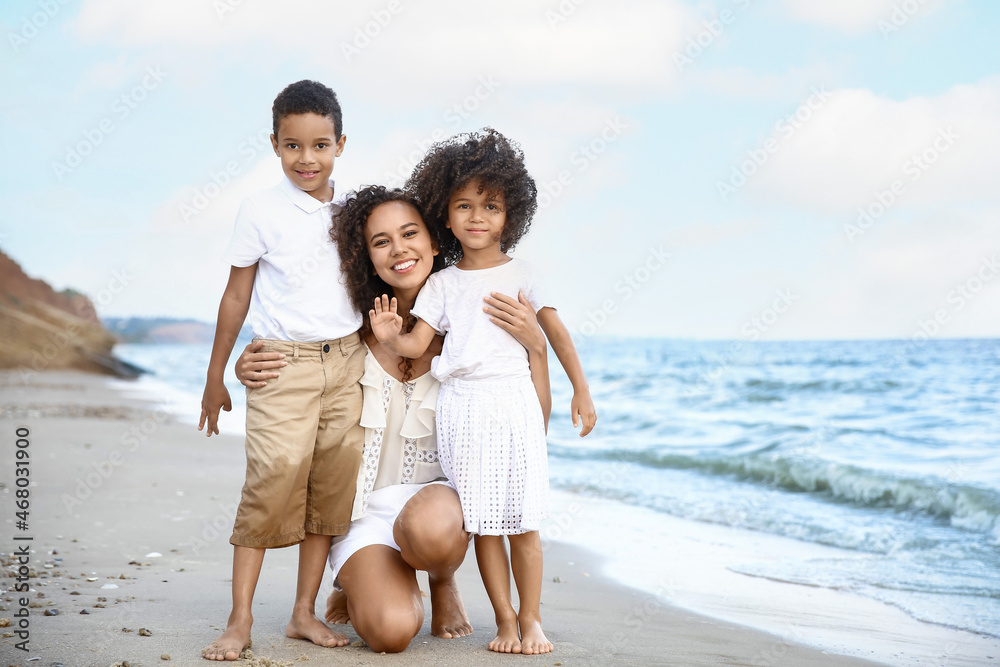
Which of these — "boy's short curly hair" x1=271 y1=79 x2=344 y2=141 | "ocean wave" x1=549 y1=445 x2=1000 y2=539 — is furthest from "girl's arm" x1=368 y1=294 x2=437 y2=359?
"ocean wave" x1=549 y1=445 x2=1000 y2=539

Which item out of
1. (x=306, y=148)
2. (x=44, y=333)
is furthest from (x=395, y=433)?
(x=44, y=333)

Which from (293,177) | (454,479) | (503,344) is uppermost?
(293,177)

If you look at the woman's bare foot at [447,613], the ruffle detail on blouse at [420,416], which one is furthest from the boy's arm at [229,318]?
the woman's bare foot at [447,613]

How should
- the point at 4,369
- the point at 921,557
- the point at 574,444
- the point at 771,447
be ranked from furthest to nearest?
the point at 4,369 < the point at 574,444 < the point at 771,447 < the point at 921,557

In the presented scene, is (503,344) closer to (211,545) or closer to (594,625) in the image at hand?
(594,625)

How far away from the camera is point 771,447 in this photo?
8.52 meters

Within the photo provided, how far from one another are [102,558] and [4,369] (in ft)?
48.1

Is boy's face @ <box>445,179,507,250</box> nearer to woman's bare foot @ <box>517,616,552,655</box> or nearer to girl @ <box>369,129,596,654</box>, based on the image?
girl @ <box>369,129,596,654</box>

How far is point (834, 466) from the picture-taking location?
23.0 feet

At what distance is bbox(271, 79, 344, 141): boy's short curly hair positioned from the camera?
9.63 feet

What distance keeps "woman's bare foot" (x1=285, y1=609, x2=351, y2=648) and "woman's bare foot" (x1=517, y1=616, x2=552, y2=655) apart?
1.98 feet

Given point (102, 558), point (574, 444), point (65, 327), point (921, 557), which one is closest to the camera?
point (102, 558)

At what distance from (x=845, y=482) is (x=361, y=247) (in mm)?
5143

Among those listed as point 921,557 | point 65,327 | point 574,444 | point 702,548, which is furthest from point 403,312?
point 65,327
